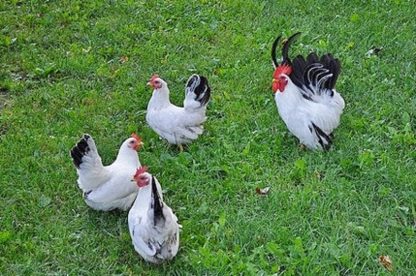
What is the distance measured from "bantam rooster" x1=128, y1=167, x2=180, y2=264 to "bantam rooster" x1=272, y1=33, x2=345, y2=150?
1261 millimetres

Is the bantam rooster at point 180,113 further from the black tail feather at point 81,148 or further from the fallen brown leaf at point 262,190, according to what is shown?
the black tail feather at point 81,148

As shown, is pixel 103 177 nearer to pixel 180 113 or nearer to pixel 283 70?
pixel 180 113

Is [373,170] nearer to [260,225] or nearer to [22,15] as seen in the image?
[260,225]

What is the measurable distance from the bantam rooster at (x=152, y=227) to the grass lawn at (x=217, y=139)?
5.3 inches

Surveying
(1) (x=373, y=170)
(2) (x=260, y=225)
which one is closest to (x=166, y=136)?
(2) (x=260, y=225)

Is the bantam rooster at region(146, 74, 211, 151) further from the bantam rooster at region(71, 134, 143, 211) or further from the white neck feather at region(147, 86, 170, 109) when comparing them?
the bantam rooster at region(71, 134, 143, 211)

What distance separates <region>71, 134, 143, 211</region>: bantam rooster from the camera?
12.5ft

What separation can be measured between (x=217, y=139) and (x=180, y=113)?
1.28 feet

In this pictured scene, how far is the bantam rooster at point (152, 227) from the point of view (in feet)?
11.4

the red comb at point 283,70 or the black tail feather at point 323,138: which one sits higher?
the red comb at point 283,70

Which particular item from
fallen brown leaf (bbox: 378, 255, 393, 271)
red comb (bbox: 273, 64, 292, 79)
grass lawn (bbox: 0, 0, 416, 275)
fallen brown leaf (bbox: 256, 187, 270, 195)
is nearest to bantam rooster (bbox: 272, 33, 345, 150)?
red comb (bbox: 273, 64, 292, 79)

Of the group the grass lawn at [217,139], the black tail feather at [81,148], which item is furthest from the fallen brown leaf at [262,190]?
the black tail feather at [81,148]

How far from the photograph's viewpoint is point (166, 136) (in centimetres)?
454

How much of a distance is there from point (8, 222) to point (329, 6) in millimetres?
4059
